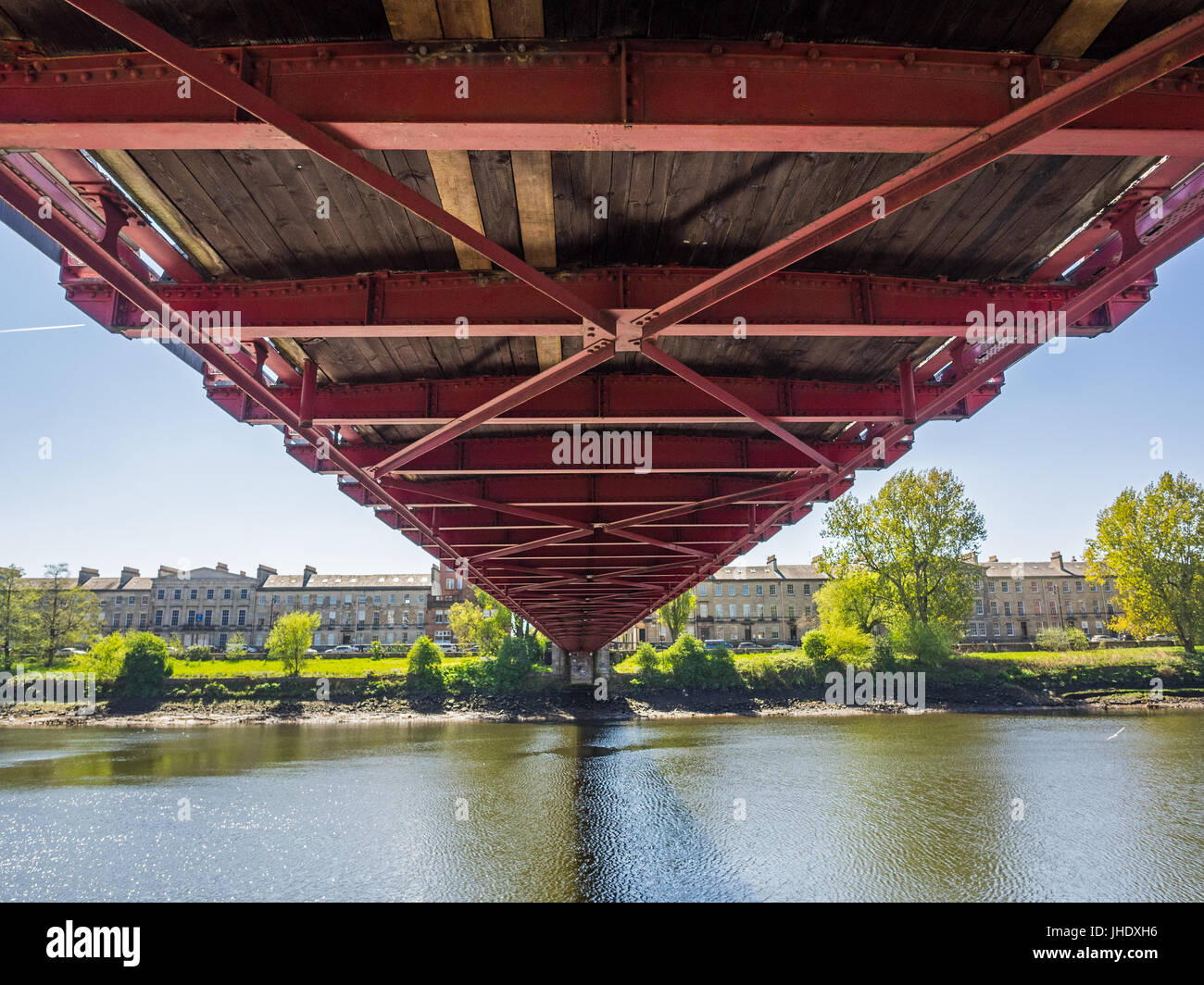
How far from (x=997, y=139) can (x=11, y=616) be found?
75422 millimetres

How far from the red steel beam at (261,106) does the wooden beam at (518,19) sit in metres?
0.94

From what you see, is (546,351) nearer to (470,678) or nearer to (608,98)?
(608,98)

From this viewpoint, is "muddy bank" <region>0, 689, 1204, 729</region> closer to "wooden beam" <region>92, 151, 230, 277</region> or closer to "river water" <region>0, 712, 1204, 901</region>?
"river water" <region>0, 712, 1204, 901</region>

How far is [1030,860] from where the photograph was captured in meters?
17.0

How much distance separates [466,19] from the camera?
12.0ft

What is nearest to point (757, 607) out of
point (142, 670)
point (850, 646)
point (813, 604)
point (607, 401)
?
point (813, 604)

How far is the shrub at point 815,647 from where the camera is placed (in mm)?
51844

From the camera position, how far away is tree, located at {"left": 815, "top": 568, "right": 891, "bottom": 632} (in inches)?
2106

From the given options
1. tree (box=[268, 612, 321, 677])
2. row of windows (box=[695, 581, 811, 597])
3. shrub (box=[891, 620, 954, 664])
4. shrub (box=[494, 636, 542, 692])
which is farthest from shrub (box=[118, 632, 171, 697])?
shrub (box=[891, 620, 954, 664])

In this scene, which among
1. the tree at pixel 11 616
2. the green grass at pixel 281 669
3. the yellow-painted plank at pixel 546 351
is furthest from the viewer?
the tree at pixel 11 616

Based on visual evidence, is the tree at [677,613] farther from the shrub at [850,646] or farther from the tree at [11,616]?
the tree at [11,616]

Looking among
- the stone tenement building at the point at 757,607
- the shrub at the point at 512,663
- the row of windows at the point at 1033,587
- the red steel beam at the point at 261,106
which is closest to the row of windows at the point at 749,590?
the stone tenement building at the point at 757,607

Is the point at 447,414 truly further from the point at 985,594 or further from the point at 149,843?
the point at 985,594
